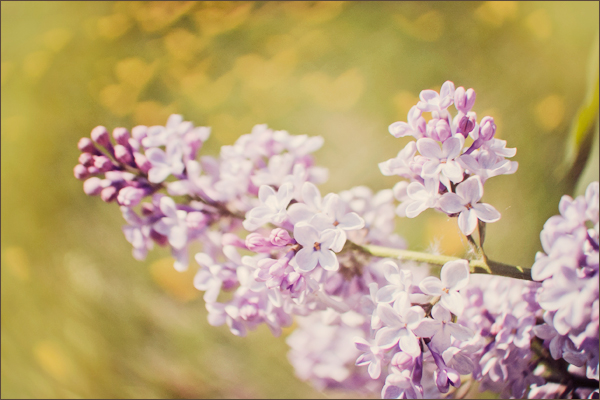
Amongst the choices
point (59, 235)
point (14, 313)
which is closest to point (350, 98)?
point (59, 235)

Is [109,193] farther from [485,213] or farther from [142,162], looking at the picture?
[485,213]

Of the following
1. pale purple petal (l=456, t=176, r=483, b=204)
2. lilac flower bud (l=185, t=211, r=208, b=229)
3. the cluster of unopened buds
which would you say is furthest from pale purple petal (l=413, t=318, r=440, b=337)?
lilac flower bud (l=185, t=211, r=208, b=229)

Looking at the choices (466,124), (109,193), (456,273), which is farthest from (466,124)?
(109,193)

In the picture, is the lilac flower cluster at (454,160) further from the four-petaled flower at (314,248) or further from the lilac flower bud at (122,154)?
the lilac flower bud at (122,154)

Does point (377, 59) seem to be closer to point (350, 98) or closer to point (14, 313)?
point (350, 98)

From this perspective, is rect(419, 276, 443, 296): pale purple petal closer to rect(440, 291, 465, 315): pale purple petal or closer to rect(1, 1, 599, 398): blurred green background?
rect(440, 291, 465, 315): pale purple petal

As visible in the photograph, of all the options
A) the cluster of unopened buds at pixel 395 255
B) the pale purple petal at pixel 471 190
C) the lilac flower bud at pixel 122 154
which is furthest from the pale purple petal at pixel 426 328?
the lilac flower bud at pixel 122 154

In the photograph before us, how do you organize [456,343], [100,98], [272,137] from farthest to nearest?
[100,98] < [272,137] < [456,343]
